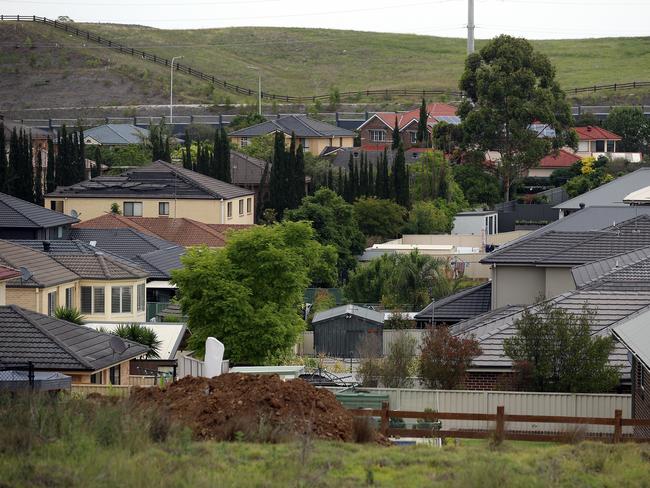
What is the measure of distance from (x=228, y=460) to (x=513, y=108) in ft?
253

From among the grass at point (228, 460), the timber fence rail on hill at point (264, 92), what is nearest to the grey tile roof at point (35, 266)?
the grass at point (228, 460)

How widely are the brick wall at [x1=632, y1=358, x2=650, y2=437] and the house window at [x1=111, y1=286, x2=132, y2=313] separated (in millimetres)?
23241

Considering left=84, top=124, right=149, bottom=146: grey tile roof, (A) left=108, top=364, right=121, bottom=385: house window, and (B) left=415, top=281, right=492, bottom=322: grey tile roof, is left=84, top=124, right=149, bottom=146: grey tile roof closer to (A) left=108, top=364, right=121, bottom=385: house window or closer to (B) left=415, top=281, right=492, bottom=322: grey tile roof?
(B) left=415, top=281, right=492, bottom=322: grey tile roof

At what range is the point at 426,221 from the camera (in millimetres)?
80062

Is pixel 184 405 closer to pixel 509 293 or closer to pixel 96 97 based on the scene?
pixel 509 293

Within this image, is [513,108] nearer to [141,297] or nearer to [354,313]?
[354,313]

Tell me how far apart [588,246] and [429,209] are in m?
37.0

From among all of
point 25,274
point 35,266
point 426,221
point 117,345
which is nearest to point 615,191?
point 426,221

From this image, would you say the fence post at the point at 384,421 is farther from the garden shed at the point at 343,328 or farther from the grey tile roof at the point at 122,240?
the grey tile roof at the point at 122,240

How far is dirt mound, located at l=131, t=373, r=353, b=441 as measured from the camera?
69.6 feet

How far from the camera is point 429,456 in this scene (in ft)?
65.6

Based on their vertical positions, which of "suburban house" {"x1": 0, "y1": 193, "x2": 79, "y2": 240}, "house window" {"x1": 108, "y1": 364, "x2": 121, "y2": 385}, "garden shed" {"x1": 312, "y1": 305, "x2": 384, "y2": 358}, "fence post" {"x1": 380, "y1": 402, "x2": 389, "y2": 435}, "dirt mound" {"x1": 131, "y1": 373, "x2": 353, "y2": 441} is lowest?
"garden shed" {"x1": 312, "y1": 305, "x2": 384, "y2": 358}

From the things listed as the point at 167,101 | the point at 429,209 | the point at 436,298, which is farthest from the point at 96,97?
the point at 436,298

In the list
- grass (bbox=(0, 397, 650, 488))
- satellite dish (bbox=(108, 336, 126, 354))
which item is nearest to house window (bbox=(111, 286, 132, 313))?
satellite dish (bbox=(108, 336, 126, 354))
